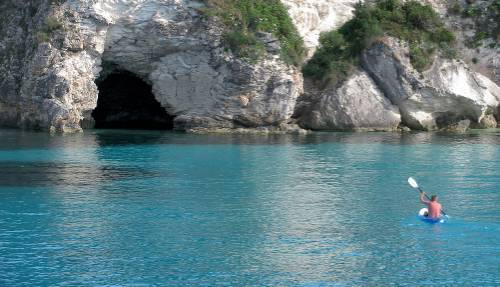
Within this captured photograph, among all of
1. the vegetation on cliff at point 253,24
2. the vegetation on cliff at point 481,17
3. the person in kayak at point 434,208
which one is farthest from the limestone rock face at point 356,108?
the person in kayak at point 434,208

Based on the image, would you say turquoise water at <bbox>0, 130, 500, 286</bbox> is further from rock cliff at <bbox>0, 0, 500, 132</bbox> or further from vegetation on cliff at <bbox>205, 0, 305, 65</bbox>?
vegetation on cliff at <bbox>205, 0, 305, 65</bbox>

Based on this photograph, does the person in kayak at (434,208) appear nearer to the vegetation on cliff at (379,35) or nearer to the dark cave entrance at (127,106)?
the vegetation on cliff at (379,35)

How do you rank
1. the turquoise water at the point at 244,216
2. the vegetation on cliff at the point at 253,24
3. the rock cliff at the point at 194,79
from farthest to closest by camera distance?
the vegetation on cliff at the point at 253,24, the rock cliff at the point at 194,79, the turquoise water at the point at 244,216

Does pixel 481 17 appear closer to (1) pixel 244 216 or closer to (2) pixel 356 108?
(2) pixel 356 108

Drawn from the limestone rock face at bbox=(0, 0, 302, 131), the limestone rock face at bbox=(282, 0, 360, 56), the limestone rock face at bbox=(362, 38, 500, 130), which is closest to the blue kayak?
the limestone rock face at bbox=(0, 0, 302, 131)

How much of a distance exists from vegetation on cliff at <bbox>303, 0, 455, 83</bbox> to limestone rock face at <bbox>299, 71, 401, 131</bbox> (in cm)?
121

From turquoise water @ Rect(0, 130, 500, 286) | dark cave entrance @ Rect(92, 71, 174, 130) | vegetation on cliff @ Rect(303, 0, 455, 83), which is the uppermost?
vegetation on cliff @ Rect(303, 0, 455, 83)

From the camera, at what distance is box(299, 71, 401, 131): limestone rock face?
Result: 185 ft

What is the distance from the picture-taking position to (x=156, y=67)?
55844 millimetres

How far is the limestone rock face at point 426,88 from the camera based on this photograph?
186 ft

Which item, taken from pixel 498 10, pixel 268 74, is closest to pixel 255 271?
pixel 268 74

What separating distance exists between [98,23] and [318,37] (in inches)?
656

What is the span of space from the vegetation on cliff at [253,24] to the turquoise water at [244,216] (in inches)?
447

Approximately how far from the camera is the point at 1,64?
194 feet
